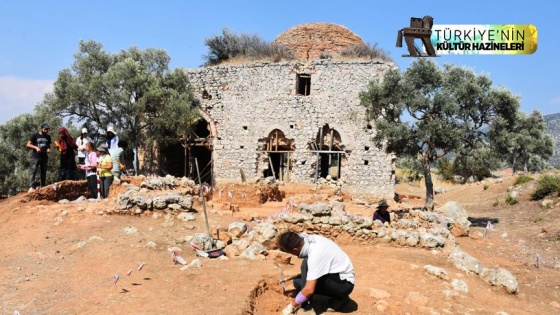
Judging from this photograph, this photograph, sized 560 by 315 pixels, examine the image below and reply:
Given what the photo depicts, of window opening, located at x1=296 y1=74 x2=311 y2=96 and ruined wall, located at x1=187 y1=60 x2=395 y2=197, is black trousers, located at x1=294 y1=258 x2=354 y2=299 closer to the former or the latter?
ruined wall, located at x1=187 y1=60 x2=395 y2=197

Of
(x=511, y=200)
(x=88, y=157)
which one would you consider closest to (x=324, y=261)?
(x=88, y=157)

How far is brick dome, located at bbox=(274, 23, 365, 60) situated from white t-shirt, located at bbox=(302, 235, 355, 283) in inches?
817

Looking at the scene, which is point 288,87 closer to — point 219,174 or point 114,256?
point 219,174

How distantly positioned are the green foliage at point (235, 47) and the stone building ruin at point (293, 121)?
79.3 inches

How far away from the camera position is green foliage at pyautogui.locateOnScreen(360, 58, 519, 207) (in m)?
14.9

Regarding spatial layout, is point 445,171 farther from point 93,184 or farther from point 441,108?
point 93,184

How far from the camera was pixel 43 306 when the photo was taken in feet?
17.5

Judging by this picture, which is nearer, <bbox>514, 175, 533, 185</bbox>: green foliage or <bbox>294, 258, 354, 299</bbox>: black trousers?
<bbox>294, 258, 354, 299</bbox>: black trousers

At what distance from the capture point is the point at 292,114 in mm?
22359

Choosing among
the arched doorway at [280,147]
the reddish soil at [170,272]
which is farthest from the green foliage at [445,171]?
the reddish soil at [170,272]

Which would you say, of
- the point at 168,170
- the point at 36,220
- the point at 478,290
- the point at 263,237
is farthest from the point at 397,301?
the point at 168,170

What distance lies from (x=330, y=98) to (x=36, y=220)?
1530 centimetres

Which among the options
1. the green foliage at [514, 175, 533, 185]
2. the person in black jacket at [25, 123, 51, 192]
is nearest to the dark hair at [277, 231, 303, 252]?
the person in black jacket at [25, 123, 51, 192]

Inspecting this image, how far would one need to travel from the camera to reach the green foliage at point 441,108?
1490 cm
